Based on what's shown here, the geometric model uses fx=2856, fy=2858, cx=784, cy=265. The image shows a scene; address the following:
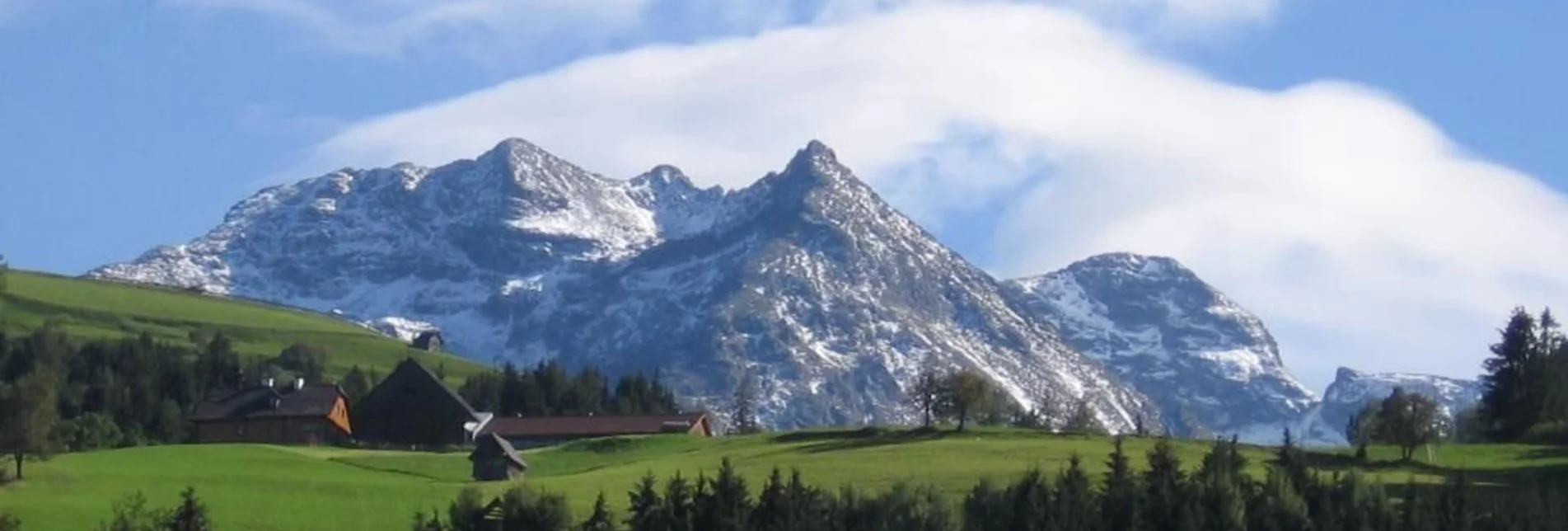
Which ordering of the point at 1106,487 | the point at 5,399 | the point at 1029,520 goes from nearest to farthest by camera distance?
the point at 1029,520, the point at 1106,487, the point at 5,399

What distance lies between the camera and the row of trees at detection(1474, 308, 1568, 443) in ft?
578

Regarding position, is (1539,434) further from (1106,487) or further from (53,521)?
(53,521)

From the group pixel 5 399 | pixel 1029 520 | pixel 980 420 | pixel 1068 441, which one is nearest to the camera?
pixel 1029 520

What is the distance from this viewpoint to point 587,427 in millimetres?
195125

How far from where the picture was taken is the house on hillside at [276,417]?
190625 mm

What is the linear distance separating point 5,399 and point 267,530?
2588 centimetres

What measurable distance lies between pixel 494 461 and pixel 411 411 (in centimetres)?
5664

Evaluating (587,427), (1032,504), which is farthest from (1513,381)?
(1032,504)

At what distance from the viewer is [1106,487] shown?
119m

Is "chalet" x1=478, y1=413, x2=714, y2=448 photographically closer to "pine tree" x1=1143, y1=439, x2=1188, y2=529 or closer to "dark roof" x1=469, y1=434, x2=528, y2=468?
"dark roof" x1=469, y1=434, x2=528, y2=468

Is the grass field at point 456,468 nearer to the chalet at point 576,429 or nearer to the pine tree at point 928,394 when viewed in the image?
the pine tree at point 928,394

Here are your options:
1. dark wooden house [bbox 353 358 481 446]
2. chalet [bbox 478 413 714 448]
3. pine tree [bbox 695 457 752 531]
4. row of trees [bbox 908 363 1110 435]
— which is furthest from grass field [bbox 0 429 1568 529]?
dark wooden house [bbox 353 358 481 446]

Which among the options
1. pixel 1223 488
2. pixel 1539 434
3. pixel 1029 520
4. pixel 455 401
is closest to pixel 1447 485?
pixel 1223 488

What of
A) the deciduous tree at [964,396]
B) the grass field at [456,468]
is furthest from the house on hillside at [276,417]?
the deciduous tree at [964,396]
